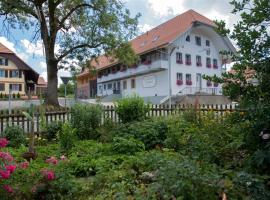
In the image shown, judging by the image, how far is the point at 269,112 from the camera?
4141 mm

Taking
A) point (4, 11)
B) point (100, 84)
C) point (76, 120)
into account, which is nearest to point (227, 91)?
point (76, 120)

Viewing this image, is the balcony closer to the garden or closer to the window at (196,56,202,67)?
the window at (196,56,202,67)

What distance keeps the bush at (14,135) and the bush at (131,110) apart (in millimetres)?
3255

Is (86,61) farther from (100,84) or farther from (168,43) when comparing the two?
(100,84)

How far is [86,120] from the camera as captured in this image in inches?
438

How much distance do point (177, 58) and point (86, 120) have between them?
34069 mm

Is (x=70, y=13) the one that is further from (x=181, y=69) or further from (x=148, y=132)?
(x=181, y=69)

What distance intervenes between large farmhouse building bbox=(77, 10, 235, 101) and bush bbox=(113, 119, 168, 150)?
3120 cm

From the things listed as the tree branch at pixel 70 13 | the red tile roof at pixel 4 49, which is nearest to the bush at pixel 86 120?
the tree branch at pixel 70 13

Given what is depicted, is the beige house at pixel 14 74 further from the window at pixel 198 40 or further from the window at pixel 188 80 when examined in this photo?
the window at pixel 198 40

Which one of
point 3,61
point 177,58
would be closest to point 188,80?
point 177,58

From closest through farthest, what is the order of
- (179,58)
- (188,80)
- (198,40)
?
1. (179,58)
2. (188,80)
3. (198,40)

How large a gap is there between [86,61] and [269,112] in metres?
24.3

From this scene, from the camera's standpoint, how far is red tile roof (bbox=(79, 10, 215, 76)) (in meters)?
41.8
